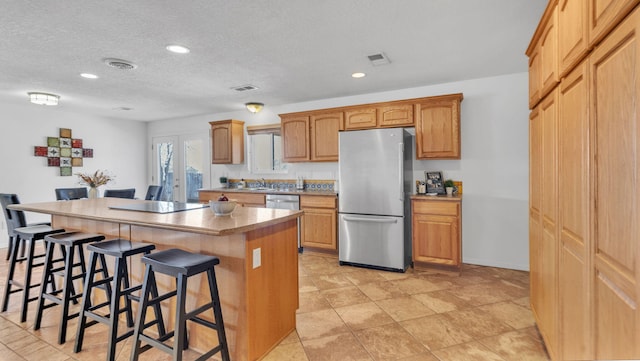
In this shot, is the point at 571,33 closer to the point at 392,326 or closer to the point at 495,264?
the point at 392,326

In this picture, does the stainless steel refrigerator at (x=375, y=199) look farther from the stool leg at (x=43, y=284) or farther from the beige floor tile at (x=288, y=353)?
the stool leg at (x=43, y=284)

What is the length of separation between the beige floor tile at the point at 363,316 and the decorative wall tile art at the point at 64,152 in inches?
227

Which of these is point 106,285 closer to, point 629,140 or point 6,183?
point 629,140

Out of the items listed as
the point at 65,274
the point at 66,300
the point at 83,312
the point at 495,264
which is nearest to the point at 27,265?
the point at 65,274

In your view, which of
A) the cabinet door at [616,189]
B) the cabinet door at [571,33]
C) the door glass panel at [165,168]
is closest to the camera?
the cabinet door at [616,189]

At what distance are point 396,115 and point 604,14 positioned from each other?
302 cm

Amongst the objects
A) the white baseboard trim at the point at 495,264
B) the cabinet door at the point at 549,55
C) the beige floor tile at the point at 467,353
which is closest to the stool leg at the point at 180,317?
the beige floor tile at the point at 467,353

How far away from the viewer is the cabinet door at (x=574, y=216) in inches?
52.4

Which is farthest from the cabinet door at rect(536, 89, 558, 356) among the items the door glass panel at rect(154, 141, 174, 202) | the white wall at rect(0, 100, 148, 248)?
the door glass panel at rect(154, 141, 174, 202)

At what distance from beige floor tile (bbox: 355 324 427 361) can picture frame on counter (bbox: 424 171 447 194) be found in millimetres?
2049

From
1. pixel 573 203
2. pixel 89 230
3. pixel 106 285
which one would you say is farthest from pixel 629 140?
pixel 89 230

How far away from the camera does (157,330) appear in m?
2.37

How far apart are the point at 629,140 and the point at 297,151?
13.7ft

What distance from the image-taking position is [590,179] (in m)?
1.28
